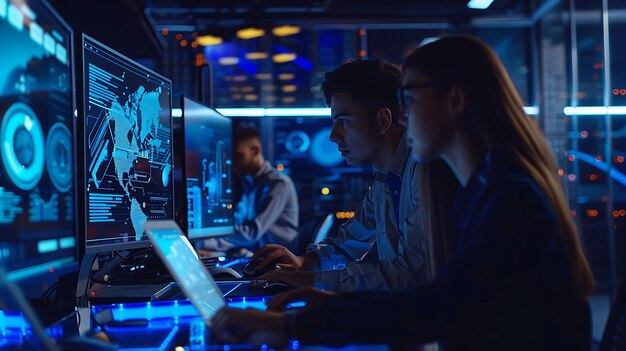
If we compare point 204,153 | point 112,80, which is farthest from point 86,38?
point 204,153

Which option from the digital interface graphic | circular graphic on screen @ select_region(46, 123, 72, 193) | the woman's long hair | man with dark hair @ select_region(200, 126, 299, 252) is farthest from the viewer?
the digital interface graphic

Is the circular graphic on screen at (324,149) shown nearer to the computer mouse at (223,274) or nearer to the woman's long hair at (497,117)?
the computer mouse at (223,274)

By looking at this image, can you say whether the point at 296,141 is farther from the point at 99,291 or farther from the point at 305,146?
the point at 99,291

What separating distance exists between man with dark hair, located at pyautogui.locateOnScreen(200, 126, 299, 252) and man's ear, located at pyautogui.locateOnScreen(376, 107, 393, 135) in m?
1.83

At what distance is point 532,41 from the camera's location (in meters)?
6.88

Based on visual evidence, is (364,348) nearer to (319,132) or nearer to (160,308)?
(160,308)

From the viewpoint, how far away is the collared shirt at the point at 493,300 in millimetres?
1144

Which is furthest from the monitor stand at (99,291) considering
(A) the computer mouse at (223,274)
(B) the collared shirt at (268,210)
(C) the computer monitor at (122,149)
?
(B) the collared shirt at (268,210)

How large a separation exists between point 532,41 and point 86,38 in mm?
5942

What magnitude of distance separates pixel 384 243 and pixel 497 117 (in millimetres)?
1066

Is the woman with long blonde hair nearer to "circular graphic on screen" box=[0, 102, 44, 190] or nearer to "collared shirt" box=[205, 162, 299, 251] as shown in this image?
"circular graphic on screen" box=[0, 102, 44, 190]

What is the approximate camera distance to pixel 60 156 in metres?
1.42

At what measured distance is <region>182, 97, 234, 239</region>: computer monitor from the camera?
2584mm

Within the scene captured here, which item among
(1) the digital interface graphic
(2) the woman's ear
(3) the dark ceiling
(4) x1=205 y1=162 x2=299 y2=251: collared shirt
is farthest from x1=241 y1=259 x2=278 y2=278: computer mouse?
(1) the digital interface graphic
